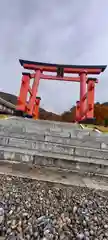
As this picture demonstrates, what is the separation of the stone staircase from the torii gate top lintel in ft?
33.8

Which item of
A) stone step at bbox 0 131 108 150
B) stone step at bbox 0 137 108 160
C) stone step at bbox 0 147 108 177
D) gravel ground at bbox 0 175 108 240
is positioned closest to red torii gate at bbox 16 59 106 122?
stone step at bbox 0 131 108 150

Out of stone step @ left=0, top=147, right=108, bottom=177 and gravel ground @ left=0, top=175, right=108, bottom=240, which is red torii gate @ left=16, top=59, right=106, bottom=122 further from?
gravel ground @ left=0, top=175, right=108, bottom=240

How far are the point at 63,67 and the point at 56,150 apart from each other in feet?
36.0

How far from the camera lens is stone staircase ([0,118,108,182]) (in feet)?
12.6

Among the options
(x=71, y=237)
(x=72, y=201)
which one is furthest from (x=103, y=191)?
(x=71, y=237)

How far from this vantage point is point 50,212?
2.09 m

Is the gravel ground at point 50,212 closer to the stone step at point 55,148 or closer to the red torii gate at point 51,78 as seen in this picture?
the stone step at point 55,148

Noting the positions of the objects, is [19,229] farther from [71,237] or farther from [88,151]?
[88,151]

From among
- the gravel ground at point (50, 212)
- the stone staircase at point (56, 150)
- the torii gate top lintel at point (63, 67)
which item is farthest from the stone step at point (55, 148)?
the torii gate top lintel at point (63, 67)

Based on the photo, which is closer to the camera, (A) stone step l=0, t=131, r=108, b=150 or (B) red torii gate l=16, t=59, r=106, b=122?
(A) stone step l=0, t=131, r=108, b=150

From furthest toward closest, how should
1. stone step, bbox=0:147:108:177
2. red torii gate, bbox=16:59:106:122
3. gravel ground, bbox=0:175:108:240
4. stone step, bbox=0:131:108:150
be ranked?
red torii gate, bbox=16:59:106:122
stone step, bbox=0:131:108:150
stone step, bbox=0:147:108:177
gravel ground, bbox=0:175:108:240

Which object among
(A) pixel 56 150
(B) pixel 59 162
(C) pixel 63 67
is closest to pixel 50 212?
(B) pixel 59 162

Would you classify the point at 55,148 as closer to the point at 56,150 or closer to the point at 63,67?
the point at 56,150

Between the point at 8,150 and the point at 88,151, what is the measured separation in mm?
1748
